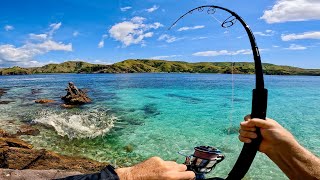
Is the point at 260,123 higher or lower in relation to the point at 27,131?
higher

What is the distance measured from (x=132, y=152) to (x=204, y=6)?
11816 mm

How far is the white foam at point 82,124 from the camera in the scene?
756 inches

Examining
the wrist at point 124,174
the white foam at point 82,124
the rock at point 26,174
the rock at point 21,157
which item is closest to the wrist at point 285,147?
the wrist at point 124,174

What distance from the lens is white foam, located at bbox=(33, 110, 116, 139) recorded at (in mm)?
19206

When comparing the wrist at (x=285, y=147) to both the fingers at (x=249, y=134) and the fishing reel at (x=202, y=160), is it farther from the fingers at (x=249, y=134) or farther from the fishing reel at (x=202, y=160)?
the fishing reel at (x=202, y=160)

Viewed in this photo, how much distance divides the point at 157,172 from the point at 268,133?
1.19m

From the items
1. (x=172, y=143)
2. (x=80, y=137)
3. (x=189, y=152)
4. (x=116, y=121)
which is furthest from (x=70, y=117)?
(x=189, y=152)

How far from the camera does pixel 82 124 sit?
22.5 meters

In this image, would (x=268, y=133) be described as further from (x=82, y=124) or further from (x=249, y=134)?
(x=82, y=124)

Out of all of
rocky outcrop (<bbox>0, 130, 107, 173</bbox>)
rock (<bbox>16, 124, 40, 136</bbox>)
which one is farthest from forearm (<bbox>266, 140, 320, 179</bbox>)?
rock (<bbox>16, 124, 40, 136</bbox>)

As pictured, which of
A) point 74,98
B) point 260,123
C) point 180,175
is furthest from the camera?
point 74,98

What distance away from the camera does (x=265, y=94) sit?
10.2 ft

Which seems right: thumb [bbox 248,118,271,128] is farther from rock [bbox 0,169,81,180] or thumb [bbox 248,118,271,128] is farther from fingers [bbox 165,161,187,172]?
rock [bbox 0,169,81,180]

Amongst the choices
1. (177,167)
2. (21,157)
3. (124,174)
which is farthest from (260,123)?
(21,157)
